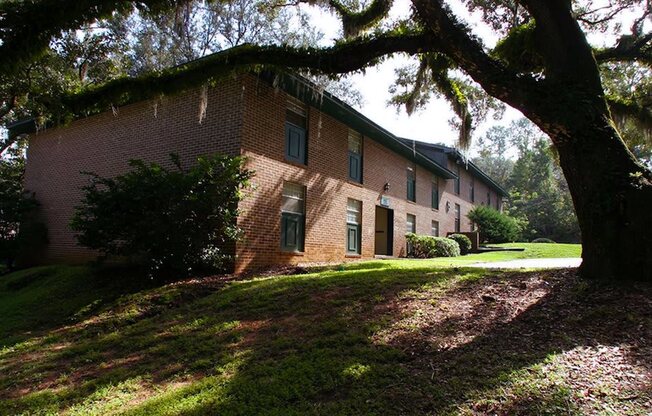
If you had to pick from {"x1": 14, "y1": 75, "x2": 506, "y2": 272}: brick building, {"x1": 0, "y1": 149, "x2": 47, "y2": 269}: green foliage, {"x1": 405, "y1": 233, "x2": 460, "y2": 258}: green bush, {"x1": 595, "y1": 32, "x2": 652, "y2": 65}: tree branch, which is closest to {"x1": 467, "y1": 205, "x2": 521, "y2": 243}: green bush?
{"x1": 405, "y1": 233, "x2": 460, "y2": 258}: green bush

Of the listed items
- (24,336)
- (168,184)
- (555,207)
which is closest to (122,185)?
(168,184)

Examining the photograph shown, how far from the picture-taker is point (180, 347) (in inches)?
208

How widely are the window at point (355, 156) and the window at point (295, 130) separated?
2.88 meters

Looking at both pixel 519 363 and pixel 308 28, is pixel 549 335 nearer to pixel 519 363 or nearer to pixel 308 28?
pixel 519 363

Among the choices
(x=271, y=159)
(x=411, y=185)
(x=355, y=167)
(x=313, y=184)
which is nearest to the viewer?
(x=271, y=159)

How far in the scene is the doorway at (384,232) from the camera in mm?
18922

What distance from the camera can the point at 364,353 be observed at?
13.9 ft

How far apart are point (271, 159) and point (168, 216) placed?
380 centimetres

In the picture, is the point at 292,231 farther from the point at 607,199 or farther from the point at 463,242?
the point at 463,242

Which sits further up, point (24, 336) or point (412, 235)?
point (412, 235)

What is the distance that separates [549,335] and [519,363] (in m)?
0.72

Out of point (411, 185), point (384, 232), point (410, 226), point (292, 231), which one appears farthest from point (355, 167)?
point (410, 226)

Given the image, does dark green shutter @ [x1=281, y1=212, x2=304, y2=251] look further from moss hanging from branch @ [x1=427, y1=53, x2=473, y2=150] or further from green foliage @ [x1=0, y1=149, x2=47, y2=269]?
→ green foliage @ [x1=0, y1=149, x2=47, y2=269]

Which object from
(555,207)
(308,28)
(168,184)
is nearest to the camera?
(168,184)
